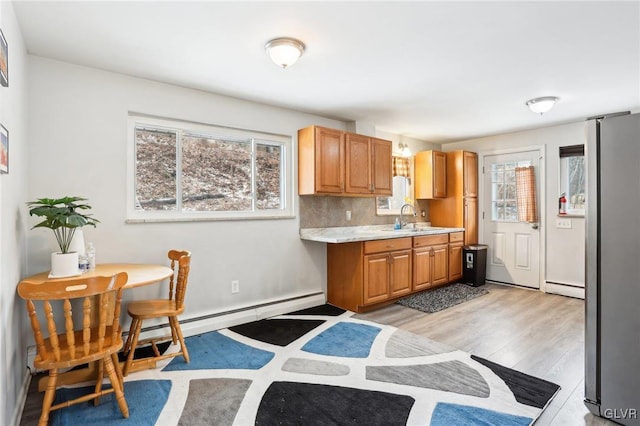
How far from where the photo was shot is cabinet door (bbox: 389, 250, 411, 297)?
170 inches

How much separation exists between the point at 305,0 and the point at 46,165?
230 centimetres

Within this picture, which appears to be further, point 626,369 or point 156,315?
point 156,315

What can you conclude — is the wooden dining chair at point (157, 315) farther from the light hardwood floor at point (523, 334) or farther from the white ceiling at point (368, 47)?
the white ceiling at point (368, 47)

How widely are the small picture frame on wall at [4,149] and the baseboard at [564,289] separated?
19.6ft

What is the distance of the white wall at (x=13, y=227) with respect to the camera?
1.78 metres

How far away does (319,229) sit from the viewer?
172 inches

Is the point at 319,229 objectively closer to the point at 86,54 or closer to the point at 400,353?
the point at 400,353

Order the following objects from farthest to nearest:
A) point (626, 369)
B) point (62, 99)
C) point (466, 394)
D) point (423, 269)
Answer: point (423, 269)
point (62, 99)
point (466, 394)
point (626, 369)

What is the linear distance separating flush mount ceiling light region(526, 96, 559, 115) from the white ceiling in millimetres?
104


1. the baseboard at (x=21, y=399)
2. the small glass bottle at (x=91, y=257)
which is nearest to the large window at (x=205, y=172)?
the small glass bottle at (x=91, y=257)

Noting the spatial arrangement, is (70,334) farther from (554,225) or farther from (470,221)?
(554,225)

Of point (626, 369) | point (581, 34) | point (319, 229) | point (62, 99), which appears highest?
point (581, 34)

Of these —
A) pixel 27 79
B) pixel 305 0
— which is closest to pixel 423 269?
pixel 305 0

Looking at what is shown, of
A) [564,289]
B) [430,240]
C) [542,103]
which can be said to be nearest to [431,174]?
[430,240]
